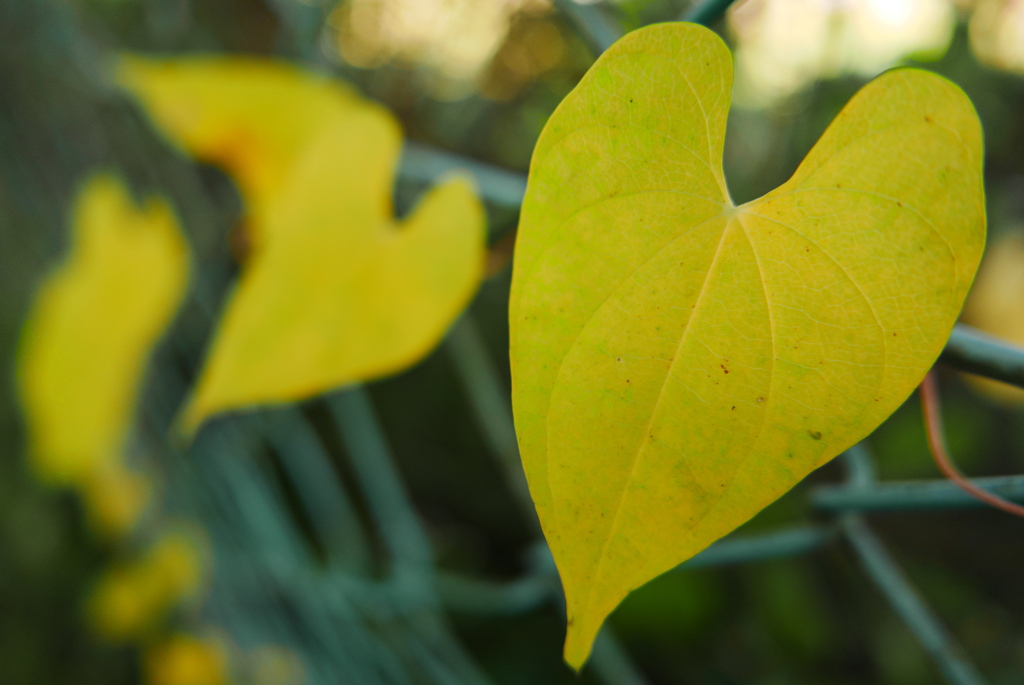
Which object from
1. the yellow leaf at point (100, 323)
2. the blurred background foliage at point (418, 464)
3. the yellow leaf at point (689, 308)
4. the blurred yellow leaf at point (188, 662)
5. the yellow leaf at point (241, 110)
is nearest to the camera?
the yellow leaf at point (689, 308)

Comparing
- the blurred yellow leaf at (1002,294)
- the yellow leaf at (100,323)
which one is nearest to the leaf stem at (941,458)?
the yellow leaf at (100,323)

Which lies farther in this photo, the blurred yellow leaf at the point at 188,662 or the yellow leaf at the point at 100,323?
the blurred yellow leaf at the point at 188,662

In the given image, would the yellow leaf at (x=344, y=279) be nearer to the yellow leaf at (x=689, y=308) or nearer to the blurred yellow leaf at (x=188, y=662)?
the yellow leaf at (x=689, y=308)

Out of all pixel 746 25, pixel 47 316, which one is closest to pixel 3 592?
pixel 47 316

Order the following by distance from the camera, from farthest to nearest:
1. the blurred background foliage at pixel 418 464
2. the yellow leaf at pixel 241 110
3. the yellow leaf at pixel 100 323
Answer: the blurred background foliage at pixel 418 464
the yellow leaf at pixel 100 323
the yellow leaf at pixel 241 110

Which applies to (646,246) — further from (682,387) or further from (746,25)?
(746,25)

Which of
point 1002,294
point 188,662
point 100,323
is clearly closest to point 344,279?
point 100,323

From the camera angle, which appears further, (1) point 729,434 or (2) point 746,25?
(2) point 746,25
